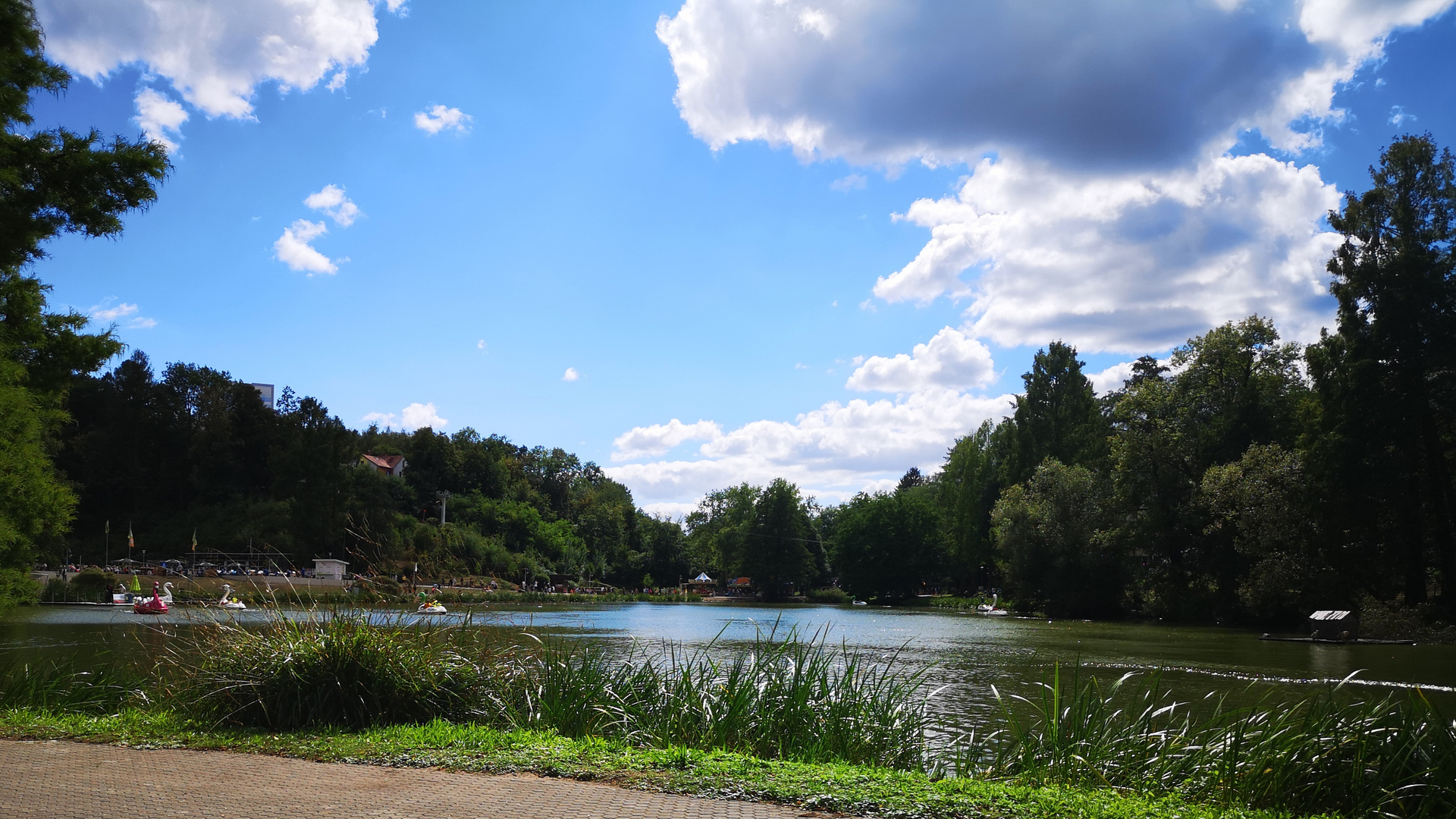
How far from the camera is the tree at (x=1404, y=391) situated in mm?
30672

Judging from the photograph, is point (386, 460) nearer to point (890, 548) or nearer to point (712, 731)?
point (890, 548)

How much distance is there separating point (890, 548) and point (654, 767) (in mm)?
88947

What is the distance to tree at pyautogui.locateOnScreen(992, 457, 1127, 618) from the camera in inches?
1948

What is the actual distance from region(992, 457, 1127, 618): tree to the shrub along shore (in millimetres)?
41788

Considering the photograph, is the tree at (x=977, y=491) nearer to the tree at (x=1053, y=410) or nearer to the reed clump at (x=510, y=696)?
the tree at (x=1053, y=410)

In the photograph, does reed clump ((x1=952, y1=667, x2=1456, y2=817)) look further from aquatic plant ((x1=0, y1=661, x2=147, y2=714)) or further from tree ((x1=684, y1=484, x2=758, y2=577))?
tree ((x1=684, y1=484, x2=758, y2=577))

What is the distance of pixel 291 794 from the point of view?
5219 millimetres

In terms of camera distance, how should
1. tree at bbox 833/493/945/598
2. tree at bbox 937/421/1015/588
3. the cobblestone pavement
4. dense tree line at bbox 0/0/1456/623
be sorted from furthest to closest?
tree at bbox 833/493/945/598, tree at bbox 937/421/1015/588, dense tree line at bbox 0/0/1456/623, the cobblestone pavement

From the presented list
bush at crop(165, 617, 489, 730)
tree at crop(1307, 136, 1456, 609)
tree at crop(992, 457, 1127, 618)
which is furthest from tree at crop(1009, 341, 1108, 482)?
bush at crop(165, 617, 489, 730)

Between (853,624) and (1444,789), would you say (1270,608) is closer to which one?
(853,624)

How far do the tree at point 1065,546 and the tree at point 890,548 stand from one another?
115 ft

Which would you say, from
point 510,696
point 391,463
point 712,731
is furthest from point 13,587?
point 391,463

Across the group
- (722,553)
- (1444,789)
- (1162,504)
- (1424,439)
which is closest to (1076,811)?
(1444,789)

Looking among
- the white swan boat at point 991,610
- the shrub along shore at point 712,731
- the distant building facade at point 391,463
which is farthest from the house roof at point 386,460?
the shrub along shore at point 712,731
